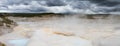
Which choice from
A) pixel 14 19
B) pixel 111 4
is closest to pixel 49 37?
pixel 14 19

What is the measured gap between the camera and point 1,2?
410 cm

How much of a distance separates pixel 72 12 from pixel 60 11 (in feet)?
0.57

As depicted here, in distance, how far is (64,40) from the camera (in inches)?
115

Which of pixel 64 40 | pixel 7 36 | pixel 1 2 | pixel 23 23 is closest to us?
pixel 64 40

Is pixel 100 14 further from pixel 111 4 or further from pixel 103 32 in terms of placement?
pixel 103 32

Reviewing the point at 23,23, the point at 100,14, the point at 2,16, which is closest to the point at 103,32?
the point at 100,14

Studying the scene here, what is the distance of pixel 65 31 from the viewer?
127 inches

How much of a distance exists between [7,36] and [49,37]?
0.51 meters

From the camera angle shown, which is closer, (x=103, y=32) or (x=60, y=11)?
(x=103, y=32)

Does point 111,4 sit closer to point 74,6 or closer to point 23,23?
point 74,6

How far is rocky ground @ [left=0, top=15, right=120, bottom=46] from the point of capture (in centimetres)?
290

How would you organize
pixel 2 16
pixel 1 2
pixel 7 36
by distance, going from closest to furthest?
pixel 7 36, pixel 2 16, pixel 1 2

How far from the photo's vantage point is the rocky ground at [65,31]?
9.53 ft

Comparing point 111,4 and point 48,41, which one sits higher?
point 111,4
